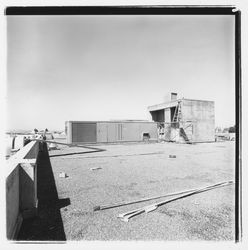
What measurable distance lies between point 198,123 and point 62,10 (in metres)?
23.3

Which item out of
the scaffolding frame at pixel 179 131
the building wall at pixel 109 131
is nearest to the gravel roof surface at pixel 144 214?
the building wall at pixel 109 131

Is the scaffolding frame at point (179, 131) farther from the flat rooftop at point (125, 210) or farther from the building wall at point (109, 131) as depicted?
the flat rooftop at point (125, 210)

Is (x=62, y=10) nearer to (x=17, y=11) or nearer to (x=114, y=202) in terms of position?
(x=17, y=11)

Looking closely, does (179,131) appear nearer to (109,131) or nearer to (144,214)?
(109,131)

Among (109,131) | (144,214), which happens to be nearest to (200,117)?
(109,131)

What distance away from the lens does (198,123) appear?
74.8 feet

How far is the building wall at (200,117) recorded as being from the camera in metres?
22.3

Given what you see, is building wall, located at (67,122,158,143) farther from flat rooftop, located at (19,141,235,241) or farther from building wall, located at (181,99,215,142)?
flat rooftop, located at (19,141,235,241)

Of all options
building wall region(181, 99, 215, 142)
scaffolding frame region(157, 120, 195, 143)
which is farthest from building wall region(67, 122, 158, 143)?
building wall region(181, 99, 215, 142)

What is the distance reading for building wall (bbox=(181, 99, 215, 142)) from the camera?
22266mm

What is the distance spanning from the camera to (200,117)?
75.7 ft

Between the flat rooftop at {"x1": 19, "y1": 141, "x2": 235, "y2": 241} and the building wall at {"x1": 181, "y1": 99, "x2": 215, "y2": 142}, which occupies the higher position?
the building wall at {"x1": 181, "y1": 99, "x2": 215, "y2": 142}

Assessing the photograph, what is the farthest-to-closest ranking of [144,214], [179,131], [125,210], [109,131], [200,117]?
[200,117]
[109,131]
[179,131]
[125,210]
[144,214]
